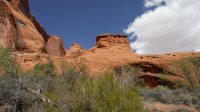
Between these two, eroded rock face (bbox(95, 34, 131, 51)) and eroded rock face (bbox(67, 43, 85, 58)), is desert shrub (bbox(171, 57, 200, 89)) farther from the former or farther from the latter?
eroded rock face (bbox(67, 43, 85, 58))

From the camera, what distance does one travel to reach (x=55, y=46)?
214 ft

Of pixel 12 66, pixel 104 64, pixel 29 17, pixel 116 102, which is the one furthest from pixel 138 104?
pixel 29 17

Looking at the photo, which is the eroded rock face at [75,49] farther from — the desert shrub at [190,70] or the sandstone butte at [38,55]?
the desert shrub at [190,70]

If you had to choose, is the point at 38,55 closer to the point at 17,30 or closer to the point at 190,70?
the point at 17,30

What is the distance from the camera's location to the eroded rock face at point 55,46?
62469 mm

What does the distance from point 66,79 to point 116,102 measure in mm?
20638

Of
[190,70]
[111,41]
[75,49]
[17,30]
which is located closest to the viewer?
[190,70]

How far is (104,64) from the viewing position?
51.4 meters

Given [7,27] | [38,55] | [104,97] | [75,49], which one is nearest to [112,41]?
[75,49]

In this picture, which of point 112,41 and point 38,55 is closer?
point 38,55

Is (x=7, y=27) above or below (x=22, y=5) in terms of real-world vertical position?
below

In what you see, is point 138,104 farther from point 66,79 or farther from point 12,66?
point 66,79

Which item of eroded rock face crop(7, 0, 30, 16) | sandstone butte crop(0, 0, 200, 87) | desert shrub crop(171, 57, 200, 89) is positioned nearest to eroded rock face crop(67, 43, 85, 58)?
sandstone butte crop(0, 0, 200, 87)

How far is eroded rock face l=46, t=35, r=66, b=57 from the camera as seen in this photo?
205ft
